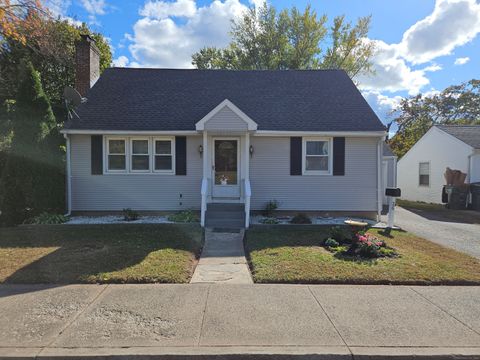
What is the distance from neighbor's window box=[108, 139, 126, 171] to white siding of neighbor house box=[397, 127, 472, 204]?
17043 mm

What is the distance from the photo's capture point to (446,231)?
37.3 feet

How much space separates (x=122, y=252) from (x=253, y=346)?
4.53 metres

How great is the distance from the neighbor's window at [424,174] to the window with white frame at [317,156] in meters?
13.1

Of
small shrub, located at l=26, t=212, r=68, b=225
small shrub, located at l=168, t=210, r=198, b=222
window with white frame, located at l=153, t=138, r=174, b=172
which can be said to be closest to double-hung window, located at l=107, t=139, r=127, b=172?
window with white frame, located at l=153, t=138, r=174, b=172

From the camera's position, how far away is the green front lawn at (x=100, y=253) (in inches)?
239

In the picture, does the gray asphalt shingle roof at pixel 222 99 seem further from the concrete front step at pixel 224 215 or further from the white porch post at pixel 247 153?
the concrete front step at pixel 224 215

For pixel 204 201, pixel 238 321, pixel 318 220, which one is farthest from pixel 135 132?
pixel 238 321

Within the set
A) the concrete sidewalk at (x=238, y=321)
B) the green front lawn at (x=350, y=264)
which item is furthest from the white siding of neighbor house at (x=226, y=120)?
the concrete sidewalk at (x=238, y=321)

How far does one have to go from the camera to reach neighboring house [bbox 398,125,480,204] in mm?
18844

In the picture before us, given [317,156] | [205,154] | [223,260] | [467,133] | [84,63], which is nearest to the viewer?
[223,260]

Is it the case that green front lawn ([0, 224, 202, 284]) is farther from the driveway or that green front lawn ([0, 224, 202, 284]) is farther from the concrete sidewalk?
the driveway

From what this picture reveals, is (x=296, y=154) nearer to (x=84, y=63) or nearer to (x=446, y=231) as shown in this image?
(x=446, y=231)

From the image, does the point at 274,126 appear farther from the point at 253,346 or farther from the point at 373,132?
the point at 253,346

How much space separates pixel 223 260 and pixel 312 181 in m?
5.95
